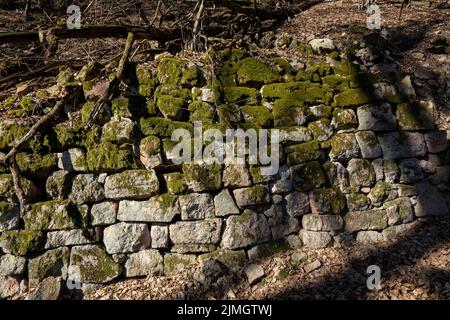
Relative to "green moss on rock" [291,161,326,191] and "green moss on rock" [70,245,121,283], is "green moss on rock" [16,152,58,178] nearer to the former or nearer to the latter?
"green moss on rock" [70,245,121,283]

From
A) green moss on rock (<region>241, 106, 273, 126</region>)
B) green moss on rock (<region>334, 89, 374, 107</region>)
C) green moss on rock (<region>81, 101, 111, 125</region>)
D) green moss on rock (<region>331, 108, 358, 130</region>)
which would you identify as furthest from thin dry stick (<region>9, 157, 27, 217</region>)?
green moss on rock (<region>334, 89, 374, 107</region>)

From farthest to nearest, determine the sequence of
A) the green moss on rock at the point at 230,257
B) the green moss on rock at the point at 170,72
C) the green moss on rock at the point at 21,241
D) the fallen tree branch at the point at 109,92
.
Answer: the green moss on rock at the point at 170,72
the fallen tree branch at the point at 109,92
the green moss on rock at the point at 230,257
the green moss on rock at the point at 21,241

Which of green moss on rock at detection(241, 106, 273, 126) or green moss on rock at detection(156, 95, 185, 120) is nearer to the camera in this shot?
green moss on rock at detection(156, 95, 185, 120)

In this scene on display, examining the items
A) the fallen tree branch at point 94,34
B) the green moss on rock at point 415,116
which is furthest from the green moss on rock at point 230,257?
the fallen tree branch at point 94,34

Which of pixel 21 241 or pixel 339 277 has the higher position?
pixel 21 241

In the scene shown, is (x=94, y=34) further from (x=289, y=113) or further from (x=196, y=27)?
(x=289, y=113)

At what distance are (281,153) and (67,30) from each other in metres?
2.79

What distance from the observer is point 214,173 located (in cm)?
363

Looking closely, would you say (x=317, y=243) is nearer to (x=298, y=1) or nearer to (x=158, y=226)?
(x=158, y=226)

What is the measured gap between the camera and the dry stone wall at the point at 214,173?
3.53 m

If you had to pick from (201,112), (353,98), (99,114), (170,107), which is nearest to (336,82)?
(353,98)

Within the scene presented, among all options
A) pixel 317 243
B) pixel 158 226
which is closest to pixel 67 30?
pixel 158 226

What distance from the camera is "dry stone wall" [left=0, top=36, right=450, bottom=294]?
3527 mm

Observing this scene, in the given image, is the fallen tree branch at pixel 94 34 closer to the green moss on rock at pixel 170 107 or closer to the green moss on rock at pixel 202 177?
the green moss on rock at pixel 170 107
